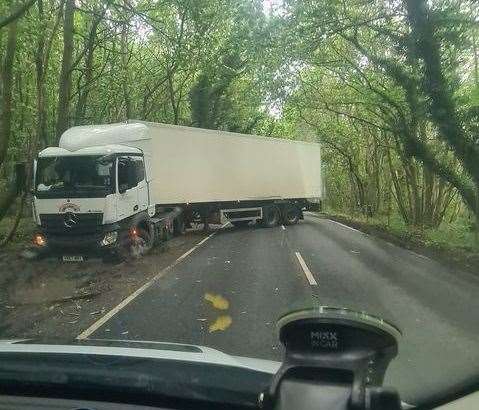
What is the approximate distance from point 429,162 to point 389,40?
12.9 feet

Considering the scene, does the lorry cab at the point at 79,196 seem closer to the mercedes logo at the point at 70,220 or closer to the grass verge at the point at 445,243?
the mercedes logo at the point at 70,220

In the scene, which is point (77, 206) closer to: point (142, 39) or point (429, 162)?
point (429, 162)

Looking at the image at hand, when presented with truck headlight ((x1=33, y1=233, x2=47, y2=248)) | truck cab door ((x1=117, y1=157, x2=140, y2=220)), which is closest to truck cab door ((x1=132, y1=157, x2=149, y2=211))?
truck cab door ((x1=117, y1=157, x2=140, y2=220))

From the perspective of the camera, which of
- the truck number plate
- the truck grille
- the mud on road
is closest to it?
the mud on road

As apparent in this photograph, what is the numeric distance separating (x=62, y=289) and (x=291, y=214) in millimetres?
18044

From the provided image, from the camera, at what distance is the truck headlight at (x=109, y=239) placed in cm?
1411

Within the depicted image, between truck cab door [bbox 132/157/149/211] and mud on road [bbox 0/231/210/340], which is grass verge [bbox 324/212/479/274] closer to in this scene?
mud on road [bbox 0/231/210/340]

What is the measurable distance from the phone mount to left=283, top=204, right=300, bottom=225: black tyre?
25.4 metres

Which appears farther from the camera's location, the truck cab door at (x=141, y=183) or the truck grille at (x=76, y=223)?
the truck cab door at (x=141, y=183)

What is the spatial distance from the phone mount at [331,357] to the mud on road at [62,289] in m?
4.29

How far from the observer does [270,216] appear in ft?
86.4

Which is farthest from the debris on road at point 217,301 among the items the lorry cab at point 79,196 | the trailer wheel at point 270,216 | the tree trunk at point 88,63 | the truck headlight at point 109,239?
the trailer wheel at point 270,216

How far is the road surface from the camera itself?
5.23 m

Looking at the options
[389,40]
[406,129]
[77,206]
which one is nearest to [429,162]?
[406,129]
